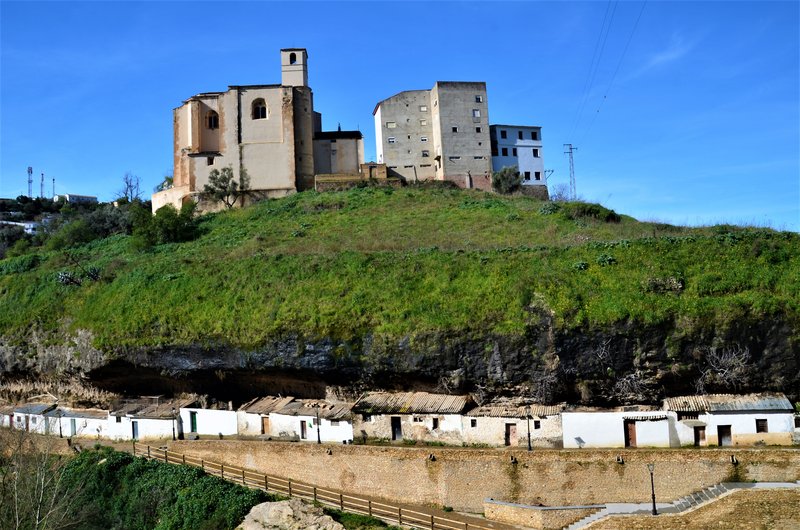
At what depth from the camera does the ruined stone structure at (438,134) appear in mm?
49375

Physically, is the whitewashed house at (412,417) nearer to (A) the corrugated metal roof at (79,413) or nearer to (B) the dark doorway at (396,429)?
(B) the dark doorway at (396,429)

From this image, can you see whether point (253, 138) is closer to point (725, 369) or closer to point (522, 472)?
point (522, 472)

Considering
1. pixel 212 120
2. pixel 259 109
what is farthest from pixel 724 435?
pixel 212 120

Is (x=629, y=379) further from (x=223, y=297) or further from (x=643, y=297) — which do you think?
(x=223, y=297)

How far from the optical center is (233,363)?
1099 inches

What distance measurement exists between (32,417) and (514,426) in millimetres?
21863

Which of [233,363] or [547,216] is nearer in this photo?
[233,363]

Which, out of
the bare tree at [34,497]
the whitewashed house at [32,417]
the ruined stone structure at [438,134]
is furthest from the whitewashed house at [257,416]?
the ruined stone structure at [438,134]

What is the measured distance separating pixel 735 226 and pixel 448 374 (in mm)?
16385

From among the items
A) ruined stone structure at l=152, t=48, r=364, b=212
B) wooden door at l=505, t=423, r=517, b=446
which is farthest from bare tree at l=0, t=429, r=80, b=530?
ruined stone structure at l=152, t=48, r=364, b=212

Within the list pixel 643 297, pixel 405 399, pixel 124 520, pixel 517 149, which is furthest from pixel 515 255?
pixel 517 149

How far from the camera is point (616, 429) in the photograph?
23125 mm

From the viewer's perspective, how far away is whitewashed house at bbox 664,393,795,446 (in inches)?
878

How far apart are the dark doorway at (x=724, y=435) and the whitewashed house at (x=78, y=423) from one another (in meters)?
24.1
